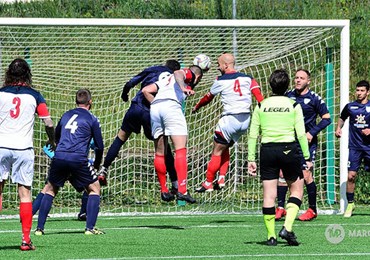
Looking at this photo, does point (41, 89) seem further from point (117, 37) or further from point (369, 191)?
point (369, 191)

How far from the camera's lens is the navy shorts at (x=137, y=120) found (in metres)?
14.2

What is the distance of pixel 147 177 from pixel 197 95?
195cm

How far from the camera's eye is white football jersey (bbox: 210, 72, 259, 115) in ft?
44.0

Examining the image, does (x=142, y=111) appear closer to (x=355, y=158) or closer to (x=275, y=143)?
(x=355, y=158)

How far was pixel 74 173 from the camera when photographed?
1159cm

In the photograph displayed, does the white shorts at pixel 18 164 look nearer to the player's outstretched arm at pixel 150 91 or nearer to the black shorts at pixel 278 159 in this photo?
the black shorts at pixel 278 159

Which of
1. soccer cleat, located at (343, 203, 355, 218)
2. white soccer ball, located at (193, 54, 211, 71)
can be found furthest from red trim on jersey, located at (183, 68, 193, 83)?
soccer cleat, located at (343, 203, 355, 218)

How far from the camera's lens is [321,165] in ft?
56.4

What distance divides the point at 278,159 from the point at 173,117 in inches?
102

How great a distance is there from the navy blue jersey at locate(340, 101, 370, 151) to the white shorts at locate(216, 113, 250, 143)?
2063mm

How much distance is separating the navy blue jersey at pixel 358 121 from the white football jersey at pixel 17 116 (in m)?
5.99

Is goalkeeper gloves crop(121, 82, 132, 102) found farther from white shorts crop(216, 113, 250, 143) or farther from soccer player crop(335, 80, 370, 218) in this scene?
soccer player crop(335, 80, 370, 218)

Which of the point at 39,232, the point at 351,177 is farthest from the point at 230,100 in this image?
the point at 39,232

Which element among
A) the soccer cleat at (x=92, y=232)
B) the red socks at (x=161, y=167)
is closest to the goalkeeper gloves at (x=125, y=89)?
the red socks at (x=161, y=167)
